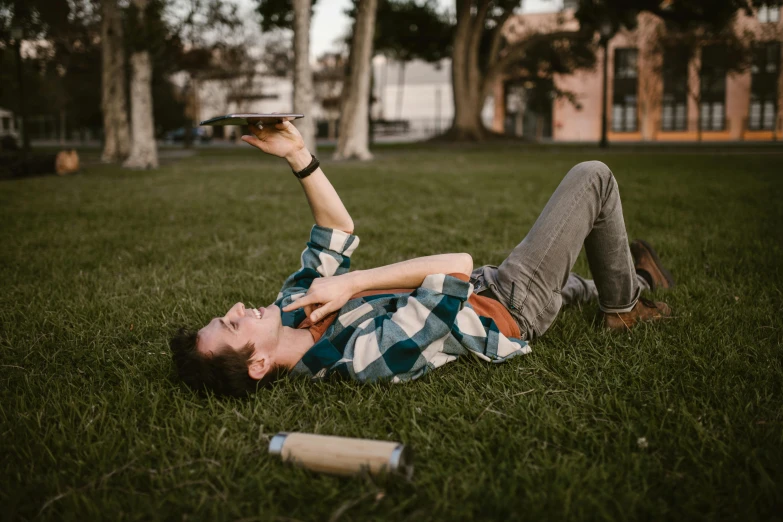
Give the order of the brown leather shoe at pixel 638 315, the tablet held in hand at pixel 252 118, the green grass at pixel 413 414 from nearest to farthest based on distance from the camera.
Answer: the green grass at pixel 413 414 → the tablet held in hand at pixel 252 118 → the brown leather shoe at pixel 638 315

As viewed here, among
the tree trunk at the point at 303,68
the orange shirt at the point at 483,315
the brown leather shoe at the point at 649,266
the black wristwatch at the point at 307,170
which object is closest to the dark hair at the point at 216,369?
the orange shirt at the point at 483,315

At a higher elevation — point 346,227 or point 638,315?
point 346,227

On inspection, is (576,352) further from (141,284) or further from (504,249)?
(141,284)

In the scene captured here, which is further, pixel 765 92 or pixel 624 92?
pixel 624 92

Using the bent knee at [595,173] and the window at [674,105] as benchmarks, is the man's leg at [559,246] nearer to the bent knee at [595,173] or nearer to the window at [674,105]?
the bent knee at [595,173]

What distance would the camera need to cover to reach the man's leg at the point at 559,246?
288 cm

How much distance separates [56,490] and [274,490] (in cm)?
73

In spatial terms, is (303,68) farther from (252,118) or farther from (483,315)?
(483,315)

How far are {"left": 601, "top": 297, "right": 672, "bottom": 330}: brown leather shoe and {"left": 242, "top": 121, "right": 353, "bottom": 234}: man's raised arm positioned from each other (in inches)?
58.3

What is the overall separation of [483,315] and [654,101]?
1722 inches

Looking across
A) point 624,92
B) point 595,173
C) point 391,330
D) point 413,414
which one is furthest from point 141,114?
point 624,92

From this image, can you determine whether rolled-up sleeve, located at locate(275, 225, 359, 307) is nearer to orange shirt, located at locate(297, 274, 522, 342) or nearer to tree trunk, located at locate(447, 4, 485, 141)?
orange shirt, located at locate(297, 274, 522, 342)

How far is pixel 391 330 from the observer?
244 cm

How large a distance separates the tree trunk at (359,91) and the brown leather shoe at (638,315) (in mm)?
15771
